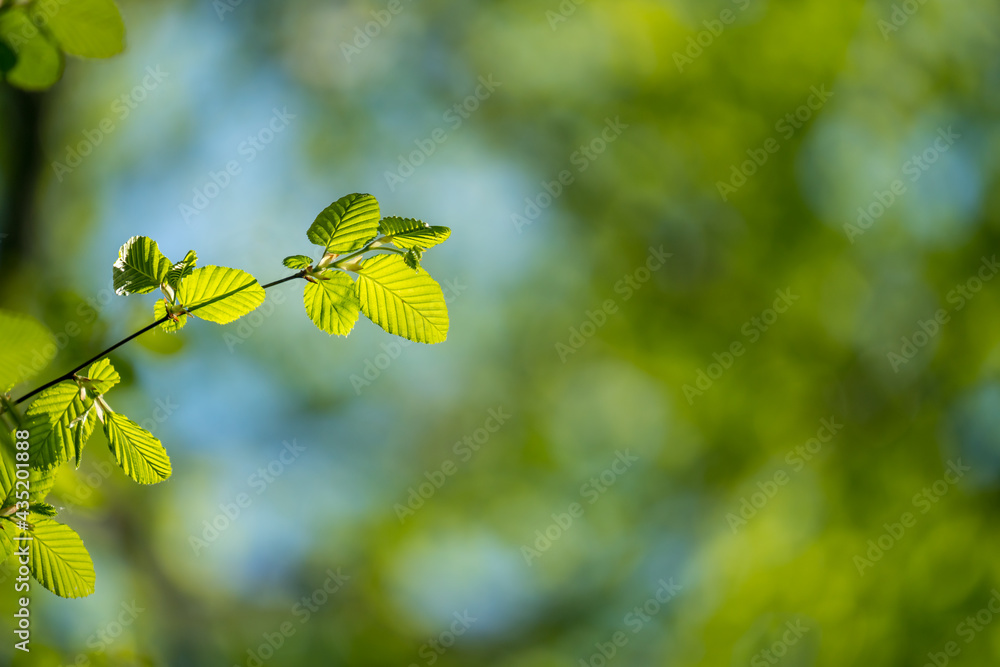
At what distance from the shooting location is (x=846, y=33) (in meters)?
5.50

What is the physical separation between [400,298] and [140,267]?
29 centimetres

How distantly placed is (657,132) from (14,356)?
6.12m

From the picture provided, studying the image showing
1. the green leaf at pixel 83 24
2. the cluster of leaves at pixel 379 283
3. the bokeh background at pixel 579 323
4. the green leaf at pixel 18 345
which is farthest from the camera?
the bokeh background at pixel 579 323

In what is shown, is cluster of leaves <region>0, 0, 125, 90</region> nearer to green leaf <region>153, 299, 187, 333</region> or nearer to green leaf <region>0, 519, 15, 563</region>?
green leaf <region>153, 299, 187, 333</region>

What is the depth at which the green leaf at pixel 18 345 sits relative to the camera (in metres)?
0.50

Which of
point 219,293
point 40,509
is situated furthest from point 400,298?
point 40,509

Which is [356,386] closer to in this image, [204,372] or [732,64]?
[204,372]

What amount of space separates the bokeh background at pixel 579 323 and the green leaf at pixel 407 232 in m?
4.19

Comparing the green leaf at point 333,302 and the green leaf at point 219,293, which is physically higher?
the green leaf at point 333,302

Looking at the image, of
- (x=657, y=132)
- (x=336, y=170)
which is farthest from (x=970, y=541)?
(x=336, y=170)

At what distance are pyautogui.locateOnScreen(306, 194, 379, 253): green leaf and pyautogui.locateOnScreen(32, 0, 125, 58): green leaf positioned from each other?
262 mm

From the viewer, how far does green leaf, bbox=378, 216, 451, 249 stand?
2.42 ft

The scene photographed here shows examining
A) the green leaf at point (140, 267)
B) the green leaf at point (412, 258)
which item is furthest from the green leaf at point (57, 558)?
the green leaf at point (412, 258)

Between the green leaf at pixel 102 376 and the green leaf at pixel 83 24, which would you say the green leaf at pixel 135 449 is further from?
the green leaf at pixel 83 24
